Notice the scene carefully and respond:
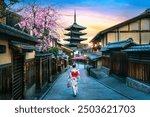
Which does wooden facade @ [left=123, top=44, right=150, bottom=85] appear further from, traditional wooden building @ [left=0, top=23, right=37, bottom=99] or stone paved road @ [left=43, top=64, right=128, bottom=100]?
traditional wooden building @ [left=0, top=23, right=37, bottom=99]

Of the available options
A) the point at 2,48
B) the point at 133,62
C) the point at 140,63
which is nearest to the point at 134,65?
the point at 133,62

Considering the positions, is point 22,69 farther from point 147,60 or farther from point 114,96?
point 147,60

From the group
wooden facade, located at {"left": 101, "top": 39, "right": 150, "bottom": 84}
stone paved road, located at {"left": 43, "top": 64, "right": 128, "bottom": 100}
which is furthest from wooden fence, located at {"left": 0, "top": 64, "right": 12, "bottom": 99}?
wooden facade, located at {"left": 101, "top": 39, "right": 150, "bottom": 84}

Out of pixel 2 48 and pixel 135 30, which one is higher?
pixel 135 30

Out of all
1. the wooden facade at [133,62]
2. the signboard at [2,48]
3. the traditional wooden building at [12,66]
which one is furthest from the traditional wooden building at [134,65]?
the signboard at [2,48]

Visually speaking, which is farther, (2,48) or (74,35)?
(74,35)

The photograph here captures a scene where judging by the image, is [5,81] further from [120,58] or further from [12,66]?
[120,58]

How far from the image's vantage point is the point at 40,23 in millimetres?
26047

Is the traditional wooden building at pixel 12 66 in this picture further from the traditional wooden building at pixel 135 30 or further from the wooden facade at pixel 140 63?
the traditional wooden building at pixel 135 30

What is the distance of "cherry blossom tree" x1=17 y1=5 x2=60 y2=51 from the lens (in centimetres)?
2472

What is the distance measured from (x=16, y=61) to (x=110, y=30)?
66.0ft

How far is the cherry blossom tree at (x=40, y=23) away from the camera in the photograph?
24.7 meters

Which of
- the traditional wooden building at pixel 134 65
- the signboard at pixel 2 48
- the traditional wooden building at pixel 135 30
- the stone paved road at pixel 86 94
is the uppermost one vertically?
the traditional wooden building at pixel 135 30

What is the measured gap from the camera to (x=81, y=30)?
8531 centimetres
